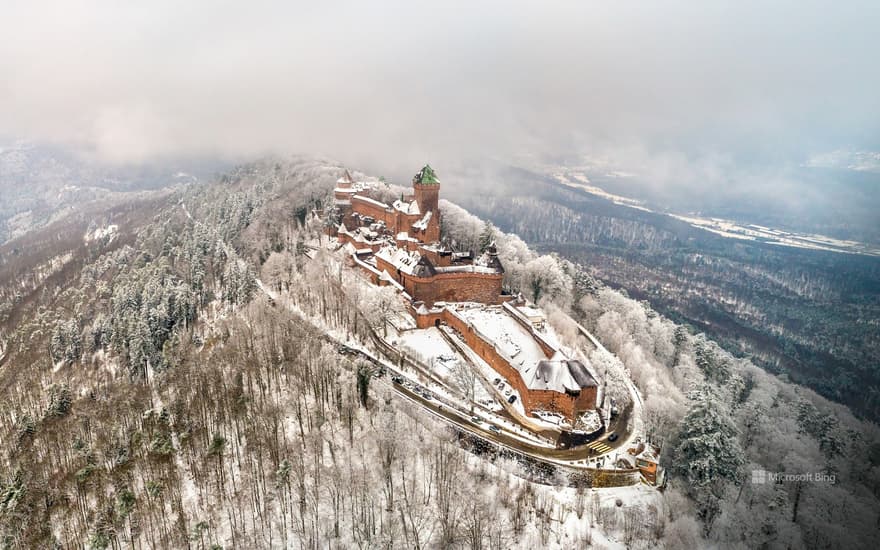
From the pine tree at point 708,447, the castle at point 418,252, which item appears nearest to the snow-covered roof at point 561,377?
the pine tree at point 708,447

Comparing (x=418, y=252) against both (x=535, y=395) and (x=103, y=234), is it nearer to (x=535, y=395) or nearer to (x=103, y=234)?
(x=535, y=395)

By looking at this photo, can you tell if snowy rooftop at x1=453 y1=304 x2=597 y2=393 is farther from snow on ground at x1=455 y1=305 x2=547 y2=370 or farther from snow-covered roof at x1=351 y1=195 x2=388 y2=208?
snow-covered roof at x1=351 y1=195 x2=388 y2=208

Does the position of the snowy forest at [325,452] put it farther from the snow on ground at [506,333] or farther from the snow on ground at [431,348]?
the snow on ground at [506,333]

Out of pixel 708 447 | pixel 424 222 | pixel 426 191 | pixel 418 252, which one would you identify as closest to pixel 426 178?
pixel 426 191

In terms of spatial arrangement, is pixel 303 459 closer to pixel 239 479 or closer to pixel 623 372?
pixel 239 479

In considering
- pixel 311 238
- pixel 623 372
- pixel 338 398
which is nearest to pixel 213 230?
pixel 311 238
